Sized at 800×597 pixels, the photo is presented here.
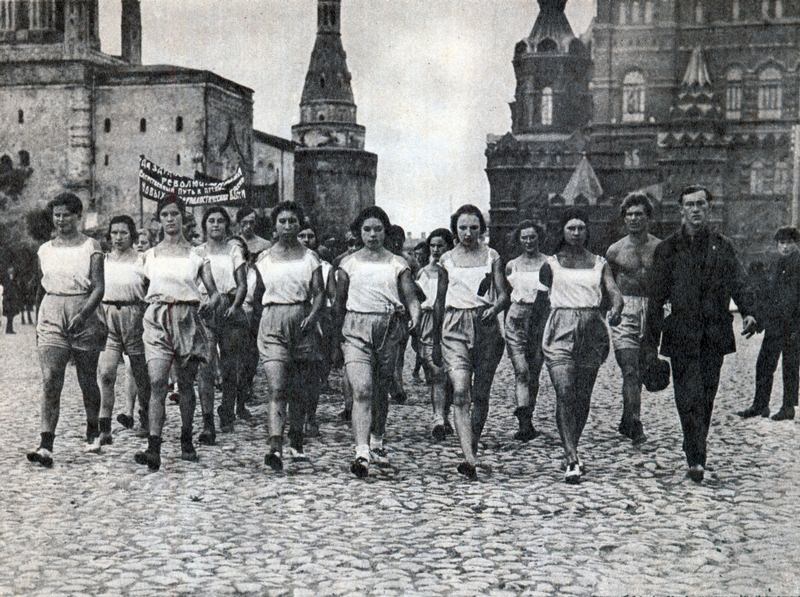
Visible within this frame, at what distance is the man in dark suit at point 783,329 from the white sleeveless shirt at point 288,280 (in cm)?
513

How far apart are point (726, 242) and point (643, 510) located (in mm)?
2230

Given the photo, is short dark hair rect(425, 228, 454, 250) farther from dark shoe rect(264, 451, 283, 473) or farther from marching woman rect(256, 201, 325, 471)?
dark shoe rect(264, 451, 283, 473)

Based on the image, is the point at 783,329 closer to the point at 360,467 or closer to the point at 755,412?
the point at 755,412

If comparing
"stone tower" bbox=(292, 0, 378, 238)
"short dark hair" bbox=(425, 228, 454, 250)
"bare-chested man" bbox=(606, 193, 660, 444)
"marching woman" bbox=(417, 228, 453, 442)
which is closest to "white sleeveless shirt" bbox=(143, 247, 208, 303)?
"marching woman" bbox=(417, 228, 453, 442)

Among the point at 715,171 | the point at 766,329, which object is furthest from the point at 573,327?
the point at 715,171

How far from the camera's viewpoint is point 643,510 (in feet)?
23.1

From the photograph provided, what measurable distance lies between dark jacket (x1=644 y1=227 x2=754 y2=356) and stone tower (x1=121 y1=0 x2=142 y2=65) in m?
62.7

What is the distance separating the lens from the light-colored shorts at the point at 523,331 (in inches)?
419

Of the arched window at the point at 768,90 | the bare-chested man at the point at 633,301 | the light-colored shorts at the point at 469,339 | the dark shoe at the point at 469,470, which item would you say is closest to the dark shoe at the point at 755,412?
the bare-chested man at the point at 633,301

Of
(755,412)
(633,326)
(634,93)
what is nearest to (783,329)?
(755,412)

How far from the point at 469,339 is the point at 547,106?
57638 millimetres

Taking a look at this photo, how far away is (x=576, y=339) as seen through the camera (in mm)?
8344

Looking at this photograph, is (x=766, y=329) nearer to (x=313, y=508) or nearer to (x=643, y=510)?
(x=643, y=510)

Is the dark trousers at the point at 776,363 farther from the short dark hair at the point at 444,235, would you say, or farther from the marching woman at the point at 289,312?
the marching woman at the point at 289,312
